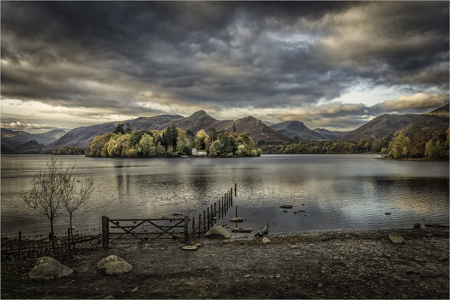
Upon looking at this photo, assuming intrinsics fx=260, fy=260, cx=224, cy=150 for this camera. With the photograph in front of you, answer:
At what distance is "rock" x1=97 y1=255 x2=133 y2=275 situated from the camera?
1817 centimetres

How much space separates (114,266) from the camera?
60.4 ft

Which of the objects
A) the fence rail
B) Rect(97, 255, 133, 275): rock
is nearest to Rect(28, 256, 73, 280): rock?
Rect(97, 255, 133, 275): rock

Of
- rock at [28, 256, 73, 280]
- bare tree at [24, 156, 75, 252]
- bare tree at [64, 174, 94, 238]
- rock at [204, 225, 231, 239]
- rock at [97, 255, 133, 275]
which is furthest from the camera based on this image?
rock at [204, 225, 231, 239]

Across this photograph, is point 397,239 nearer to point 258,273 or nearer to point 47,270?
point 258,273

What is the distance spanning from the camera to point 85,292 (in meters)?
15.6

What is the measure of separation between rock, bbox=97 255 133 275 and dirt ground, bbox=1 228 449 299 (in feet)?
1.25

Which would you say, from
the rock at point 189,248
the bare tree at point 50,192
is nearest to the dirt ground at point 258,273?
the rock at point 189,248

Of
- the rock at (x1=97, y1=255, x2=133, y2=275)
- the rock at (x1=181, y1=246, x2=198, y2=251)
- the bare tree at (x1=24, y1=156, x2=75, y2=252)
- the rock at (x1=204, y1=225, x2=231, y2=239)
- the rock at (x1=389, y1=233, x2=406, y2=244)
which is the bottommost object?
the rock at (x1=204, y1=225, x2=231, y2=239)

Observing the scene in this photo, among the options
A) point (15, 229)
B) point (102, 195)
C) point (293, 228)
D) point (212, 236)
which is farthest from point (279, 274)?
point (102, 195)

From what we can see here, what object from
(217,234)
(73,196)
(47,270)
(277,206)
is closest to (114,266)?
(47,270)

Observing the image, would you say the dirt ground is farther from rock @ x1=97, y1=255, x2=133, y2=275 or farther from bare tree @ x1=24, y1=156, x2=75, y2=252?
bare tree @ x1=24, y1=156, x2=75, y2=252

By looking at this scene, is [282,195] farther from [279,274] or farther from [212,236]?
[279,274]

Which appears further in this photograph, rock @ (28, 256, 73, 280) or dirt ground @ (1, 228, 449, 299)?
rock @ (28, 256, 73, 280)

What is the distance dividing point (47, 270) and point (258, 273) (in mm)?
14245
